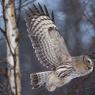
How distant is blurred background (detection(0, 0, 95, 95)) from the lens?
4.84 metres

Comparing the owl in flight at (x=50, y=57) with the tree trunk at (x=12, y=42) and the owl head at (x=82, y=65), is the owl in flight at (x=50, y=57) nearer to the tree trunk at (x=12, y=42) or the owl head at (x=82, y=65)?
the owl head at (x=82, y=65)

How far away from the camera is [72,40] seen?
620 centimetres

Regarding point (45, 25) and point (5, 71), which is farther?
point (45, 25)

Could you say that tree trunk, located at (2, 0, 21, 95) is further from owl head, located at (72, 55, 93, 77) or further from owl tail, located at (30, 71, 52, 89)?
owl head, located at (72, 55, 93, 77)

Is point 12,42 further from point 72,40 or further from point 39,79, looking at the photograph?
point 72,40

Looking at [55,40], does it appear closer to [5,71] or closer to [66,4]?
[5,71]

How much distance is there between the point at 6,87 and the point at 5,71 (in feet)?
0.58

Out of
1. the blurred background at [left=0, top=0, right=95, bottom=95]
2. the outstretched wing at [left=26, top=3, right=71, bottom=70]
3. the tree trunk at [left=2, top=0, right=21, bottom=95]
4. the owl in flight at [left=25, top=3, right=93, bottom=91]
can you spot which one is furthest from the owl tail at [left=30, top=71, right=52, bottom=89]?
the blurred background at [left=0, top=0, right=95, bottom=95]

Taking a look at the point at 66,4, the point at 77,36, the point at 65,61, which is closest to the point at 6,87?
the point at 65,61

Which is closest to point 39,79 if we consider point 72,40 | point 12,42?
point 12,42

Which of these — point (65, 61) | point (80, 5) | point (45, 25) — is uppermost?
point (45, 25)

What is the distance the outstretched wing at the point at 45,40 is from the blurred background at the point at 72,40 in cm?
112

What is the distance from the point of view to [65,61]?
352 centimetres

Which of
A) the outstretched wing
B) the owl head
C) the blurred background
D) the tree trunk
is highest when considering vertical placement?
the tree trunk
